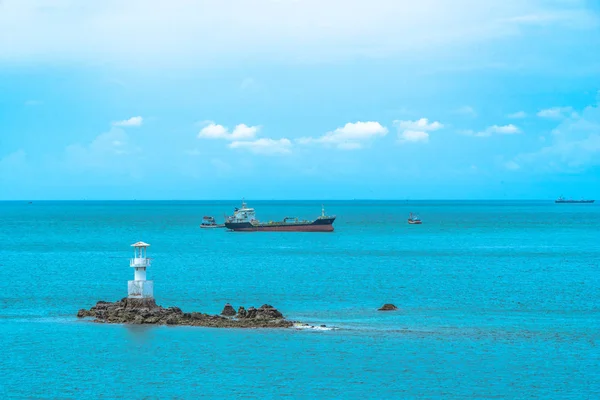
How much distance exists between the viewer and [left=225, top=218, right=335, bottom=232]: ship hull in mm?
153875

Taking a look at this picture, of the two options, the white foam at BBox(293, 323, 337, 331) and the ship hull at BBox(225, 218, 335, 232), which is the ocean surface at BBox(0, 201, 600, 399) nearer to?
the white foam at BBox(293, 323, 337, 331)

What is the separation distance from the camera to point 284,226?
154 m

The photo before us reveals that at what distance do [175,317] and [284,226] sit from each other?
351ft

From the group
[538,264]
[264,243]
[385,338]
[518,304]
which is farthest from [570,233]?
[385,338]

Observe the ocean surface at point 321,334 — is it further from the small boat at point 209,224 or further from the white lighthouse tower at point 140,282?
the small boat at point 209,224

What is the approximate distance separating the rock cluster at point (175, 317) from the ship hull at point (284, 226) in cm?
10481

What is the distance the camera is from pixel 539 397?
109 feet

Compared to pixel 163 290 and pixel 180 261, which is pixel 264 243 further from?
pixel 163 290

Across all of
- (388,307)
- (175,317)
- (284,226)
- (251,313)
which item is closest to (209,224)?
(284,226)

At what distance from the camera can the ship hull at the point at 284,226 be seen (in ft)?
505

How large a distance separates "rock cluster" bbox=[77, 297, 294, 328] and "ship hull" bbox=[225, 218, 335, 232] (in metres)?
105

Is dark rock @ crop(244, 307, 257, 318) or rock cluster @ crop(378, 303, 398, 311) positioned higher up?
dark rock @ crop(244, 307, 257, 318)

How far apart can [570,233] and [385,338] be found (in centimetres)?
12707

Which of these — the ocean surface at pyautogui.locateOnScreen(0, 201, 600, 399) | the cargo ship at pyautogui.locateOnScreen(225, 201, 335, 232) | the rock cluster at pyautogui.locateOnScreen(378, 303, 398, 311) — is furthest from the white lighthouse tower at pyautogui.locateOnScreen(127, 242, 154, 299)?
the cargo ship at pyautogui.locateOnScreen(225, 201, 335, 232)
